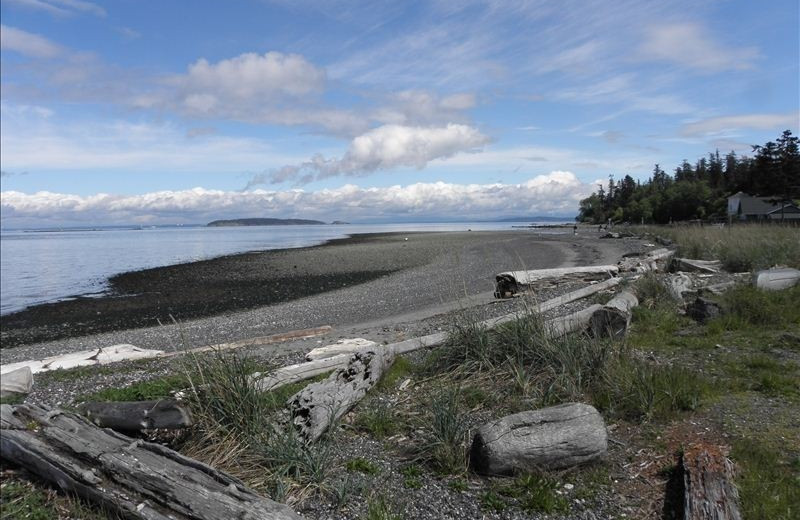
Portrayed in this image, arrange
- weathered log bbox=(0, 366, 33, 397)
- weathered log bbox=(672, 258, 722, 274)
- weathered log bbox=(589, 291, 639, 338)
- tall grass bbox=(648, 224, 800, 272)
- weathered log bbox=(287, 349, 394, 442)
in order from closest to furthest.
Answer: weathered log bbox=(287, 349, 394, 442) → weathered log bbox=(0, 366, 33, 397) → weathered log bbox=(589, 291, 639, 338) → tall grass bbox=(648, 224, 800, 272) → weathered log bbox=(672, 258, 722, 274)

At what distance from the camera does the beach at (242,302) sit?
660 inches

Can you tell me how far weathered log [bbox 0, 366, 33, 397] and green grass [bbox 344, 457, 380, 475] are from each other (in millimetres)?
5965

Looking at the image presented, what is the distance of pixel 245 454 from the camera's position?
5168mm

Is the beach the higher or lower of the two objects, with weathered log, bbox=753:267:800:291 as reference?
lower

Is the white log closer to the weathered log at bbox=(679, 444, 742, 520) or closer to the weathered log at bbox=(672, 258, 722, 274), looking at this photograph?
the weathered log at bbox=(679, 444, 742, 520)

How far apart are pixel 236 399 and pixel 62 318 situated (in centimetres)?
1971

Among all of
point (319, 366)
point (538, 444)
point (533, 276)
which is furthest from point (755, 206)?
point (538, 444)

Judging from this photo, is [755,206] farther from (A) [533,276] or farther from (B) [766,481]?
(B) [766,481]

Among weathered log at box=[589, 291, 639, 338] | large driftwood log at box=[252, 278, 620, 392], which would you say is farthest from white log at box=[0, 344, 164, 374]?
weathered log at box=[589, 291, 639, 338]

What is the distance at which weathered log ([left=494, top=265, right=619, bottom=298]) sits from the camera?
623 inches

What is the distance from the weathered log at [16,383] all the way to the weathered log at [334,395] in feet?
16.6

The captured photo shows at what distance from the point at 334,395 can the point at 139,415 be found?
6.77 feet

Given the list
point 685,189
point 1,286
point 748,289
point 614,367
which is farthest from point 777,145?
point 1,286

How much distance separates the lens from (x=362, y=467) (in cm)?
531
